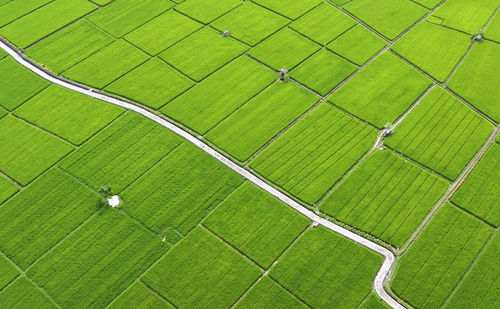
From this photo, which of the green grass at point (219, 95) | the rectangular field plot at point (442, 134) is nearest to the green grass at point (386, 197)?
the rectangular field plot at point (442, 134)

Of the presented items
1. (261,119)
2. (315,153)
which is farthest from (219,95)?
(315,153)

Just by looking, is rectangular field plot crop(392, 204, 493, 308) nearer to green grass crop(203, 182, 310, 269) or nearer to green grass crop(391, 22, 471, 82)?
green grass crop(203, 182, 310, 269)

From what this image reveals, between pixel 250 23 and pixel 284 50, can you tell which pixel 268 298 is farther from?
pixel 250 23

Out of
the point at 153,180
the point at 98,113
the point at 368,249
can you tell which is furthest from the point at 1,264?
the point at 368,249

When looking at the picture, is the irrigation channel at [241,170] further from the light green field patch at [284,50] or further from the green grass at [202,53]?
the light green field patch at [284,50]

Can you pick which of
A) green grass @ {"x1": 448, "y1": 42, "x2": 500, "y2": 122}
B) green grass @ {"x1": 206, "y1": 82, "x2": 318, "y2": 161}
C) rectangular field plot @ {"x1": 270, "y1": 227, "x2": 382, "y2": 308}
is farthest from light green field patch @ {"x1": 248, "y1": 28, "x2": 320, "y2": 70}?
rectangular field plot @ {"x1": 270, "y1": 227, "x2": 382, "y2": 308}

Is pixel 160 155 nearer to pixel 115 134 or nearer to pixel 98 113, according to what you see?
pixel 115 134
